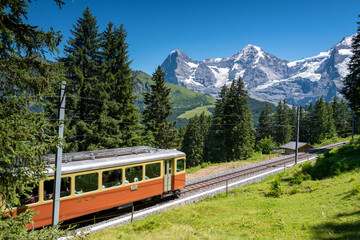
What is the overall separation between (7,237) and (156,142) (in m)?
25.4

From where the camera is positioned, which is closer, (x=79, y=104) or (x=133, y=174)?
(x=133, y=174)

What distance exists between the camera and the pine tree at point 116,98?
2070 centimetres

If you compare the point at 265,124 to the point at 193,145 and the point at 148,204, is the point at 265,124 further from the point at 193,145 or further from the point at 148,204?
the point at 148,204

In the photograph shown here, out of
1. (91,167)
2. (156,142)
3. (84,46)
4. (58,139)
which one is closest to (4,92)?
(58,139)

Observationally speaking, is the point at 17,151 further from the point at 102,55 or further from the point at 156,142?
the point at 156,142

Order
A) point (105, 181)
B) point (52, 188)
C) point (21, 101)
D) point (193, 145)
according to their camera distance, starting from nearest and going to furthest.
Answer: point (21, 101), point (52, 188), point (105, 181), point (193, 145)

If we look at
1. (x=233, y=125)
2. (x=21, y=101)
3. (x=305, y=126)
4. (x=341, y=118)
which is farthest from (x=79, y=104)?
(x=341, y=118)

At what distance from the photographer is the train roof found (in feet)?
36.0

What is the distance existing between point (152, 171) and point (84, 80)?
10944 millimetres

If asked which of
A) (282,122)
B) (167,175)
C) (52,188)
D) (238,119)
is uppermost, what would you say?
(238,119)

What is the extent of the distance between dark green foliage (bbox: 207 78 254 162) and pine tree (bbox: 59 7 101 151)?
24.2m

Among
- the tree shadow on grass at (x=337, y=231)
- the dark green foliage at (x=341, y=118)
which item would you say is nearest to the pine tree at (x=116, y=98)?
the tree shadow on grass at (x=337, y=231)

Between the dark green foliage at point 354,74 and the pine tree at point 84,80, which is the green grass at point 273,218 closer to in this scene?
the pine tree at point 84,80

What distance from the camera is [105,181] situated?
12156mm
